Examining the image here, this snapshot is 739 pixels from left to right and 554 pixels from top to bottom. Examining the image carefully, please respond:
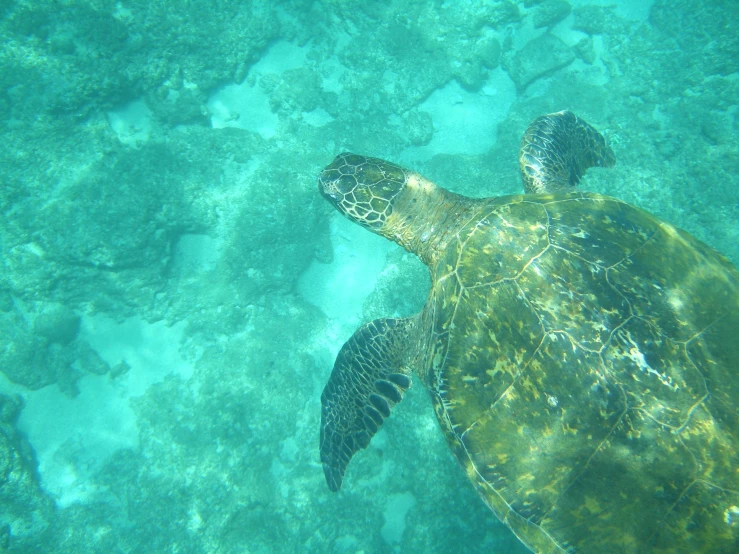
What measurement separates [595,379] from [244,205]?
20.8ft

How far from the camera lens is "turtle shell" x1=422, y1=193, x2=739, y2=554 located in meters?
1.97

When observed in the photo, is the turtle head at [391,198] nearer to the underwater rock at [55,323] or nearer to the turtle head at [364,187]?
the turtle head at [364,187]

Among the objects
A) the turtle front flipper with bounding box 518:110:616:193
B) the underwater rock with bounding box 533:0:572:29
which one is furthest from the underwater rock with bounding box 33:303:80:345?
the underwater rock with bounding box 533:0:572:29

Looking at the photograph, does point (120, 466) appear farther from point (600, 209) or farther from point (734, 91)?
point (734, 91)

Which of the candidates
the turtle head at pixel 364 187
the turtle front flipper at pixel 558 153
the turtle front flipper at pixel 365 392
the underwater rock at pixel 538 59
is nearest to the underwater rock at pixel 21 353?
the turtle front flipper at pixel 365 392

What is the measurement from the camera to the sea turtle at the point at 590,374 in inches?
77.5

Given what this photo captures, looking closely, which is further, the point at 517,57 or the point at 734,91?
the point at 517,57

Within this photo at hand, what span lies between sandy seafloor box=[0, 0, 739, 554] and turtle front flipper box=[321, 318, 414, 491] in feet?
5.71

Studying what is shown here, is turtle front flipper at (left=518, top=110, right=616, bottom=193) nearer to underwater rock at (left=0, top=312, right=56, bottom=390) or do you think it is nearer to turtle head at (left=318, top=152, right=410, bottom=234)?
turtle head at (left=318, top=152, right=410, bottom=234)

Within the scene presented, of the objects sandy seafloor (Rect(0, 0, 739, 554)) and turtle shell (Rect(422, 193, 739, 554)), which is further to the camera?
sandy seafloor (Rect(0, 0, 739, 554))

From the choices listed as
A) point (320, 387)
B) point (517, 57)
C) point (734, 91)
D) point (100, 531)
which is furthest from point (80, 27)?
point (734, 91)

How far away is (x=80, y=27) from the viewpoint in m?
6.21

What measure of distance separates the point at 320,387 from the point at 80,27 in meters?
7.85

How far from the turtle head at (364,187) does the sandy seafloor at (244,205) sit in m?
2.40
